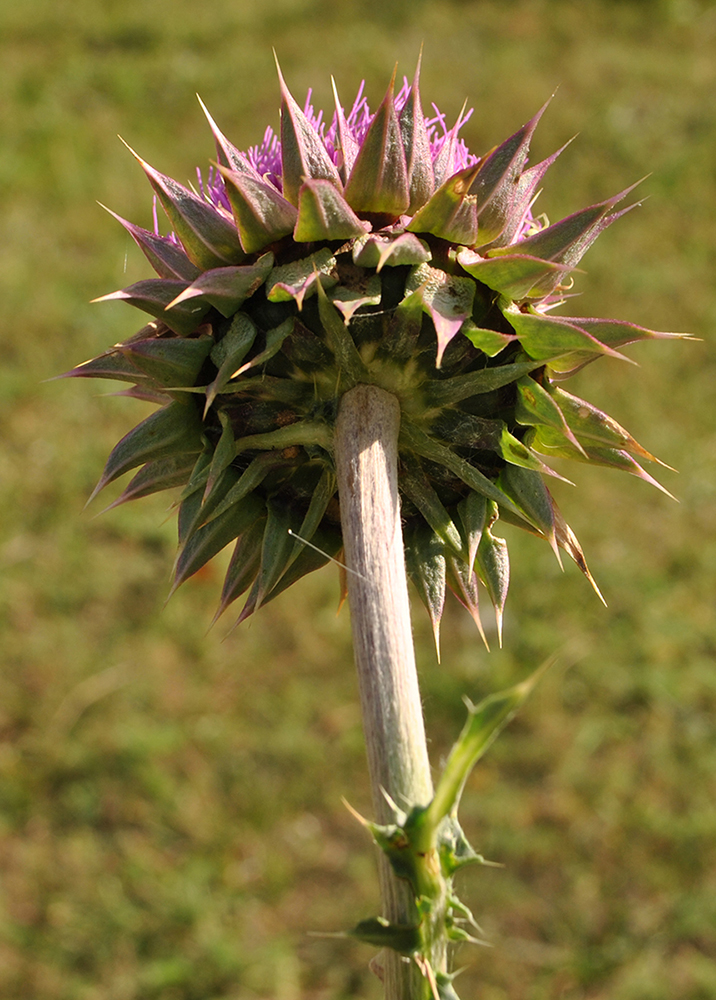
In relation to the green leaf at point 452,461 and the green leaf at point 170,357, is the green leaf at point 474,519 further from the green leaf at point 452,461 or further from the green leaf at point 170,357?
the green leaf at point 170,357

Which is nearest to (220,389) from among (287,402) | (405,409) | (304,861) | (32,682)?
(287,402)

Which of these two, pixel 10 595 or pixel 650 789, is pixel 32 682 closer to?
pixel 10 595

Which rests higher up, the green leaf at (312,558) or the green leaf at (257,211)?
the green leaf at (257,211)

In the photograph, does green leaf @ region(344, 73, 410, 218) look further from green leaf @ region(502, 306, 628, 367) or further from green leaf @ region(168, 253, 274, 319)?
green leaf @ region(502, 306, 628, 367)

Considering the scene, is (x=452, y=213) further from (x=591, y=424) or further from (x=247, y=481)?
(x=247, y=481)

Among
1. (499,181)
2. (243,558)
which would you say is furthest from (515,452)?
(243,558)

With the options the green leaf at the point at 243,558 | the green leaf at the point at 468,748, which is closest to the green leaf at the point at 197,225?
the green leaf at the point at 243,558

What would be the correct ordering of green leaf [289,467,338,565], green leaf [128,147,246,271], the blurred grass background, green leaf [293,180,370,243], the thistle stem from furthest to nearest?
the blurred grass background, green leaf [289,467,338,565], green leaf [128,147,246,271], green leaf [293,180,370,243], the thistle stem

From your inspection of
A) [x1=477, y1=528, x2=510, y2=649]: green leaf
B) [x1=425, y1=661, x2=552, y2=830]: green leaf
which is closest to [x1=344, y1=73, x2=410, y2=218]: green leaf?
[x1=477, y1=528, x2=510, y2=649]: green leaf
